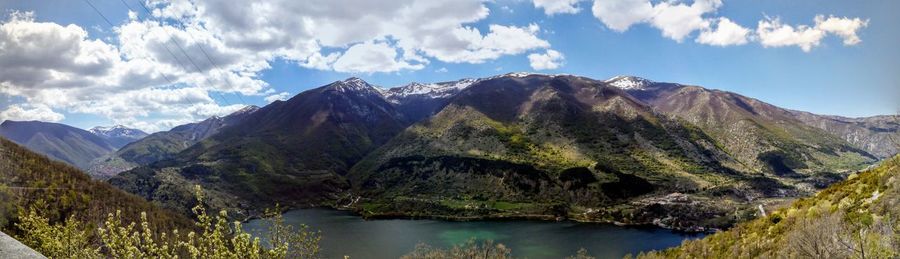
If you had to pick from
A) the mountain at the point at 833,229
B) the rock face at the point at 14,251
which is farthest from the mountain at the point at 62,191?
the rock face at the point at 14,251

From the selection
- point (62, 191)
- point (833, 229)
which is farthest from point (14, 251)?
point (62, 191)

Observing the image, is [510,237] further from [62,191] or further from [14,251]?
[14,251]

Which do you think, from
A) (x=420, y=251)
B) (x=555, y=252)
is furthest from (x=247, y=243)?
(x=555, y=252)

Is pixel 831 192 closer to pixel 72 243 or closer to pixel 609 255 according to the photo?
pixel 72 243

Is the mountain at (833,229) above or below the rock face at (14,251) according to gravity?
below

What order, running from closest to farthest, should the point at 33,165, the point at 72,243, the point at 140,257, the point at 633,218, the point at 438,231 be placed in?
1. the point at 140,257
2. the point at 72,243
3. the point at 33,165
4. the point at 438,231
5. the point at 633,218

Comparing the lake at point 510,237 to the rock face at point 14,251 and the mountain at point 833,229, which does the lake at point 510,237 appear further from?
the rock face at point 14,251

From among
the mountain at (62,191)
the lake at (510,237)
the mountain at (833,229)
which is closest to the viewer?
the mountain at (833,229)
